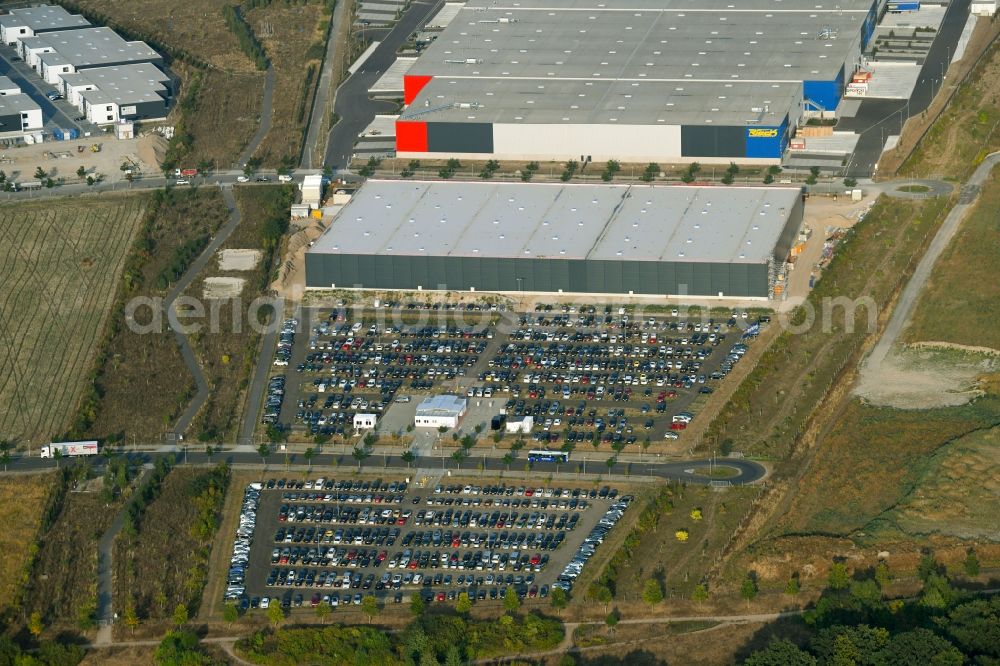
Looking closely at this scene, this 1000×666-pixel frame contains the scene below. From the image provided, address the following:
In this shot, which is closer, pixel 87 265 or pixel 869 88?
pixel 87 265

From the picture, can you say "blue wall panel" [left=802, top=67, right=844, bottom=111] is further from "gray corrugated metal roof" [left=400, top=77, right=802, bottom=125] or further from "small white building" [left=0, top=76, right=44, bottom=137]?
"small white building" [left=0, top=76, right=44, bottom=137]

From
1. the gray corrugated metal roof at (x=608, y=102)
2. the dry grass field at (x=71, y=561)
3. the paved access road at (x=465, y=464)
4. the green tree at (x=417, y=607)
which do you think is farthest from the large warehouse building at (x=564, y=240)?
the green tree at (x=417, y=607)

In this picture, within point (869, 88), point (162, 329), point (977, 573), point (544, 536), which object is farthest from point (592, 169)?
point (977, 573)

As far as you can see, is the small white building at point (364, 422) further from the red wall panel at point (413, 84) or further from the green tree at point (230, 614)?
the red wall panel at point (413, 84)

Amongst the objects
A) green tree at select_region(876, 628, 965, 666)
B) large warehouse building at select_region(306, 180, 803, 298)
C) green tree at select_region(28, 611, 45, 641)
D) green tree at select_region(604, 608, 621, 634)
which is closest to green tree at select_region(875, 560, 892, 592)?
green tree at select_region(876, 628, 965, 666)

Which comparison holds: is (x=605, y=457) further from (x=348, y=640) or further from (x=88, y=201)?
(x=88, y=201)

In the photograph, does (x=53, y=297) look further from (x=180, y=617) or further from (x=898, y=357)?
(x=898, y=357)
